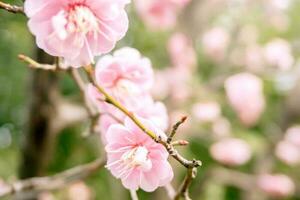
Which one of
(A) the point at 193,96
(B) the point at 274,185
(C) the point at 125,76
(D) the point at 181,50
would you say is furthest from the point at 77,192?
(C) the point at 125,76

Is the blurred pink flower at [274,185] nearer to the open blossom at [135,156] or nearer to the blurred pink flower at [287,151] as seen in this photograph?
→ the blurred pink flower at [287,151]

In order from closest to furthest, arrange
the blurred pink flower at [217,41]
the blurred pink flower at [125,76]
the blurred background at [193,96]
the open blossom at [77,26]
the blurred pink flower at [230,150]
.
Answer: the open blossom at [77,26] → the blurred pink flower at [125,76] → the blurred background at [193,96] → the blurred pink flower at [230,150] → the blurred pink flower at [217,41]

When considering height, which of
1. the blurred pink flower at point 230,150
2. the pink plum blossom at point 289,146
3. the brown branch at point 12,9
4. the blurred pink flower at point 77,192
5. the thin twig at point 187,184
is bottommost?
the blurred pink flower at point 77,192

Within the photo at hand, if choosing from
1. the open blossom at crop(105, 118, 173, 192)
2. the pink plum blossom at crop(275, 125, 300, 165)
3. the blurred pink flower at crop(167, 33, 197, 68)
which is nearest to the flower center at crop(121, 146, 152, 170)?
the open blossom at crop(105, 118, 173, 192)

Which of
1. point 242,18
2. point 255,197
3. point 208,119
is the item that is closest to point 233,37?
point 242,18

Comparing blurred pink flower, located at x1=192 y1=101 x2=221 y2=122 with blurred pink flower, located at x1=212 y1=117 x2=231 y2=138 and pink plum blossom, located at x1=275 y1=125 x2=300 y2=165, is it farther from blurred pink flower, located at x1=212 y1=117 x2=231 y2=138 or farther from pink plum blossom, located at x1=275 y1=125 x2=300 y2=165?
pink plum blossom, located at x1=275 y1=125 x2=300 y2=165

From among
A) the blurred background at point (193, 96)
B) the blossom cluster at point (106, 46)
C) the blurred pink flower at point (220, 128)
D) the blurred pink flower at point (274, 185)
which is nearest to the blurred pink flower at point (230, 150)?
the blurred background at point (193, 96)

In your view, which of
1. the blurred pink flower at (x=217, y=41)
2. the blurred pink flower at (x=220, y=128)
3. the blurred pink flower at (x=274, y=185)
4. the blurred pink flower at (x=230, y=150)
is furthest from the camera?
the blurred pink flower at (x=217, y=41)
